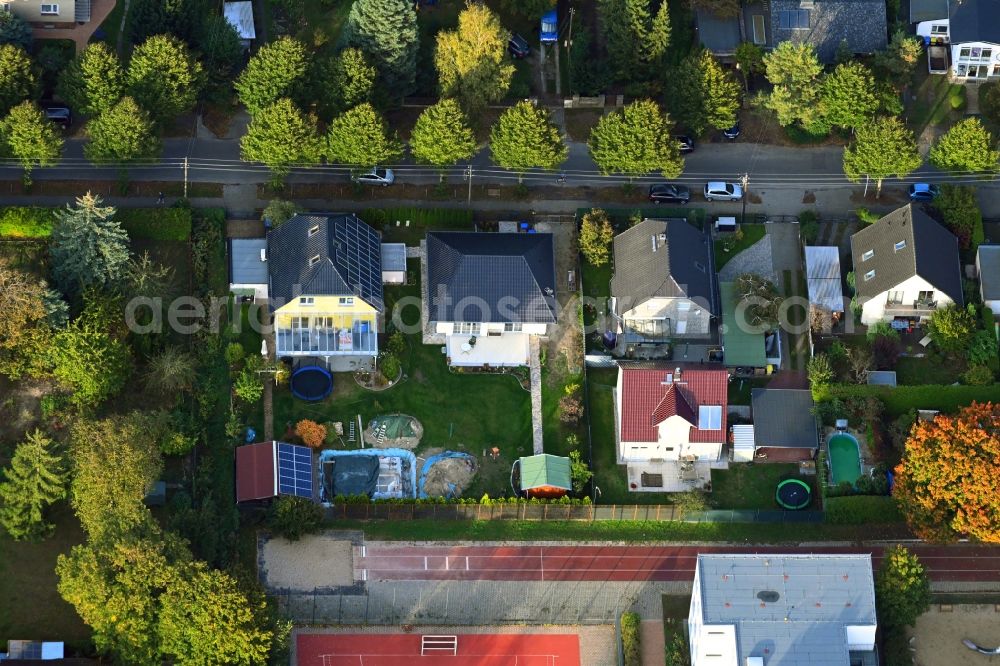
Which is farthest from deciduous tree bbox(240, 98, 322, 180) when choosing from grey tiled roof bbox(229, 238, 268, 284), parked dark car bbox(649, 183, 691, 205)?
parked dark car bbox(649, 183, 691, 205)

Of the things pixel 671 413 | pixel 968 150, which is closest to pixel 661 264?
pixel 671 413

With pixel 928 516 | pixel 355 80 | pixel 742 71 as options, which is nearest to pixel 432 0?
pixel 355 80

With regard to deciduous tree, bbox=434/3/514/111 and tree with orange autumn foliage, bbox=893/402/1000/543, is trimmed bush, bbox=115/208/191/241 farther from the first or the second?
tree with orange autumn foliage, bbox=893/402/1000/543

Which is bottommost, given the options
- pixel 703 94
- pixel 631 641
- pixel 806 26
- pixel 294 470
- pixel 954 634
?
pixel 954 634

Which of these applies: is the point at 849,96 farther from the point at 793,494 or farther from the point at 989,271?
the point at 793,494

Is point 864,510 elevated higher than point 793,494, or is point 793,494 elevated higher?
point 793,494

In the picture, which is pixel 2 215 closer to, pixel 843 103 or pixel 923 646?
pixel 843 103

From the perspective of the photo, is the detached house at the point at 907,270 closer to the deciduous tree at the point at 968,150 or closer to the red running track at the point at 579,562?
the deciduous tree at the point at 968,150
